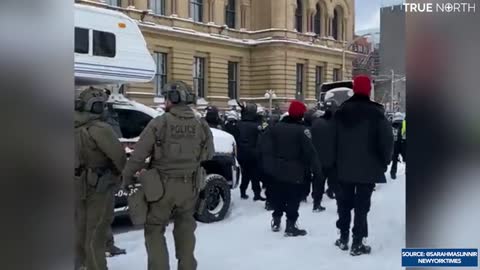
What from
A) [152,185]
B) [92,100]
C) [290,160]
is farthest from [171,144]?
[290,160]

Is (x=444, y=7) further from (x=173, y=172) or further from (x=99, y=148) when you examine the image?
(x=99, y=148)

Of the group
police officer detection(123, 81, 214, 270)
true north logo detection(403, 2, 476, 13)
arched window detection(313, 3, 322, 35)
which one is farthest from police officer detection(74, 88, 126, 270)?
true north logo detection(403, 2, 476, 13)

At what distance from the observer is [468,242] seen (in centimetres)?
315

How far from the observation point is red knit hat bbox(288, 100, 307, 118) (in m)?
5.14

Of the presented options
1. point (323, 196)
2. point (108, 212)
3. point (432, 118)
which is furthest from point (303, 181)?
point (432, 118)

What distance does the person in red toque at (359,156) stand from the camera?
13.8ft

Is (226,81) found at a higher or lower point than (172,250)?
higher

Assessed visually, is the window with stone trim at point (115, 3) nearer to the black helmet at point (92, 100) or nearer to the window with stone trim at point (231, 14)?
the window with stone trim at point (231, 14)

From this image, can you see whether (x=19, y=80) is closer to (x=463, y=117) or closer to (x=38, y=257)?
(x=38, y=257)

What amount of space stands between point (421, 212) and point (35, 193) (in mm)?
2169

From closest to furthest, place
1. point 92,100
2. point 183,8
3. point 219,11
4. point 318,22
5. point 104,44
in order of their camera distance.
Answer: point 92,100 < point 318,22 < point 219,11 < point 183,8 < point 104,44

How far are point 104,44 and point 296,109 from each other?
2.03m

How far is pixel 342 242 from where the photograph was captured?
4.44m

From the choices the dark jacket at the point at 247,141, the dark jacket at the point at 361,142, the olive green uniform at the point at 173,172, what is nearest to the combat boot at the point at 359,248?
the dark jacket at the point at 361,142
